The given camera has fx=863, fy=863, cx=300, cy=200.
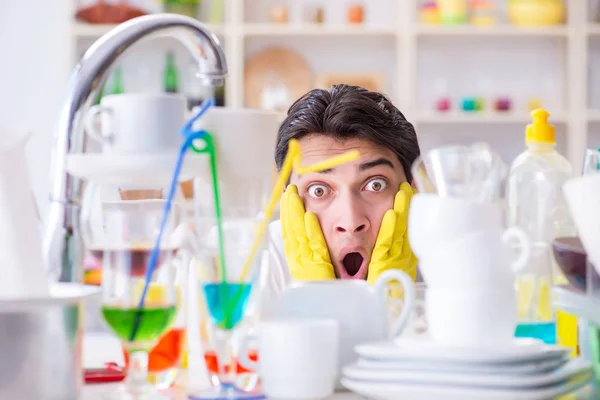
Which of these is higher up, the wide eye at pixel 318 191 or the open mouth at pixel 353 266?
the wide eye at pixel 318 191

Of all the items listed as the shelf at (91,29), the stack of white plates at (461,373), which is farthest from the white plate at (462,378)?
the shelf at (91,29)

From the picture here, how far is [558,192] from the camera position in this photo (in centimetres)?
116

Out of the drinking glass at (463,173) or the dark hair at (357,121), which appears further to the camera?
the dark hair at (357,121)

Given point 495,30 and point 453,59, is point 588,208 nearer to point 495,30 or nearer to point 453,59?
point 495,30

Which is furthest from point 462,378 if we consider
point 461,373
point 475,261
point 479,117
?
point 479,117

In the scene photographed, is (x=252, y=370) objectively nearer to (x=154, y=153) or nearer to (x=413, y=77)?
(x=154, y=153)

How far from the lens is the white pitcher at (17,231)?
33.0 inches

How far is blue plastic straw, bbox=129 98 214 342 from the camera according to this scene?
841 mm

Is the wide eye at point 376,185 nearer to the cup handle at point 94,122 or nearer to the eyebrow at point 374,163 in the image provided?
the eyebrow at point 374,163

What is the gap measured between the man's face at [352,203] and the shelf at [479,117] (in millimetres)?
2118

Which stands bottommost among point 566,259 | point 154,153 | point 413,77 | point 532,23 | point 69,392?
point 69,392

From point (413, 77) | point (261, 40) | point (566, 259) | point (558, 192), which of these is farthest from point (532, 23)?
point (566, 259)

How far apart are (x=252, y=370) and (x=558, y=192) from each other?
0.50 metres

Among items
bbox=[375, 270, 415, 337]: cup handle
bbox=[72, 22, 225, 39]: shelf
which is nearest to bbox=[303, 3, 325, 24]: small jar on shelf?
bbox=[72, 22, 225, 39]: shelf
